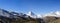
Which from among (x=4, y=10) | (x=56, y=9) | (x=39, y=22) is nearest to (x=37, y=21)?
(x=39, y=22)

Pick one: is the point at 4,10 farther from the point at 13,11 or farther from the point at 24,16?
the point at 24,16

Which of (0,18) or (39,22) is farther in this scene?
(39,22)

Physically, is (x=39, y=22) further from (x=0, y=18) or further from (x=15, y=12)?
(x=0, y=18)

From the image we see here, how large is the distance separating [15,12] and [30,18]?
1.39 feet

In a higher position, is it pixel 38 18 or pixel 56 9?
pixel 56 9

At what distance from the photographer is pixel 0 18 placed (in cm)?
306

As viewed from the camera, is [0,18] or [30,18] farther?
[30,18]

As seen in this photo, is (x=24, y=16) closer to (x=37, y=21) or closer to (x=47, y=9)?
(x=37, y=21)

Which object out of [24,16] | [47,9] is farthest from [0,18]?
[47,9]

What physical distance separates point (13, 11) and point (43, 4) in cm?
78

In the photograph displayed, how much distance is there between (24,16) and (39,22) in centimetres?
42

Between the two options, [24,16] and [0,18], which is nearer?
[0,18]

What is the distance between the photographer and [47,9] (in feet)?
10.9

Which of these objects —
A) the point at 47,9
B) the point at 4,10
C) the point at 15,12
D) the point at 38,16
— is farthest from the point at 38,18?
the point at 4,10
